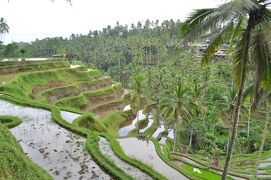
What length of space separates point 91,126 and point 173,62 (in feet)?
220

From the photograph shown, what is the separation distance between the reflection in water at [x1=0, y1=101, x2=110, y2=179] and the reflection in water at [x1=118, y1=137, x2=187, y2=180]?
3.91 metres

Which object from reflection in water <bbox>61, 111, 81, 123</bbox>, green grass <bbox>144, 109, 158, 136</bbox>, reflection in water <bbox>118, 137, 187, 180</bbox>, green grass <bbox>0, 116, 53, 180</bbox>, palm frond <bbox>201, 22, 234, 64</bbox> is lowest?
green grass <bbox>144, 109, 158, 136</bbox>

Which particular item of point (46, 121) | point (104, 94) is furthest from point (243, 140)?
point (46, 121)

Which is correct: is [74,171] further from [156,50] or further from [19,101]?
[156,50]

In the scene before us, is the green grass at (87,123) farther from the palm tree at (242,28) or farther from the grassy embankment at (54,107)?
the palm tree at (242,28)

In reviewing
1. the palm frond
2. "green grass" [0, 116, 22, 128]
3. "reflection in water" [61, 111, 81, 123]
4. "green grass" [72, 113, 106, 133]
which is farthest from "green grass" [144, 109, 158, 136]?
the palm frond

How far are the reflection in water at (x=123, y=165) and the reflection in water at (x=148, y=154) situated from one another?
198 cm

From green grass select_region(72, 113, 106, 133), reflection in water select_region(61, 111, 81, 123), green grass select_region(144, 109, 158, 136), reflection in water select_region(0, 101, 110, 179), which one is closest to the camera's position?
reflection in water select_region(0, 101, 110, 179)

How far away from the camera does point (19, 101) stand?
27188mm

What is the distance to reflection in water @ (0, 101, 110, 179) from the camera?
14.4m

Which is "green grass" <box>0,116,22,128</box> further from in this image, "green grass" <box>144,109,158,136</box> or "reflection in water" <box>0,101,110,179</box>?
"green grass" <box>144,109,158,136</box>

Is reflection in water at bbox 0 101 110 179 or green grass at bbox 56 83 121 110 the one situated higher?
reflection in water at bbox 0 101 110 179

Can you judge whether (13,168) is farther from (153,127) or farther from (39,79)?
(39,79)

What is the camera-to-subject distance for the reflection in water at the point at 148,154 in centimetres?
1722
